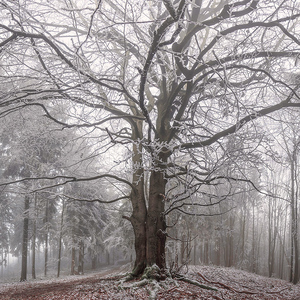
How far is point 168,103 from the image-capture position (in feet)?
20.0

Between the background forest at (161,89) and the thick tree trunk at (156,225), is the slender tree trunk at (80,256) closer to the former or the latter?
the background forest at (161,89)

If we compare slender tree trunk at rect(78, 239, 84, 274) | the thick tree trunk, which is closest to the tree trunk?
the thick tree trunk

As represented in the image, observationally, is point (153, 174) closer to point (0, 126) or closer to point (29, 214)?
point (0, 126)

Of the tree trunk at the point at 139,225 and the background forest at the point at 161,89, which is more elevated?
the background forest at the point at 161,89

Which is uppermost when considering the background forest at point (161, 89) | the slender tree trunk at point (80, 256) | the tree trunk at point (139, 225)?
the background forest at point (161, 89)

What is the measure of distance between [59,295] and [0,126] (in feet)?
16.5

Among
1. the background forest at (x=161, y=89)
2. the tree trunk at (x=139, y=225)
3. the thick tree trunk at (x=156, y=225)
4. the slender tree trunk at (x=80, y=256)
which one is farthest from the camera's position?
the slender tree trunk at (x=80, y=256)

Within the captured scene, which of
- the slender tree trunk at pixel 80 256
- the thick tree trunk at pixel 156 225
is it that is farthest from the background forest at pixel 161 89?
the slender tree trunk at pixel 80 256

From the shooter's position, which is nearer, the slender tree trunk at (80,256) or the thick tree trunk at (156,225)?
the thick tree trunk at (156,225)

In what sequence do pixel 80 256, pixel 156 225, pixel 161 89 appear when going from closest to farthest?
pixel 156 225, pixel 161 89, pixel 80 256

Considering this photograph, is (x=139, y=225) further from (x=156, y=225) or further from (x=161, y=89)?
(x=161, y=89)

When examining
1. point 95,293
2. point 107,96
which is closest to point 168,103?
point 107,96

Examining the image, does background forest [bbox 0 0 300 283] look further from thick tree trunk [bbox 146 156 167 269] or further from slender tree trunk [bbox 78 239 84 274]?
slender tree trunk [bbox 78 239 84 274]

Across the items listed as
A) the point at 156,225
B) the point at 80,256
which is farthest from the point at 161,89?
the point at 80,256
